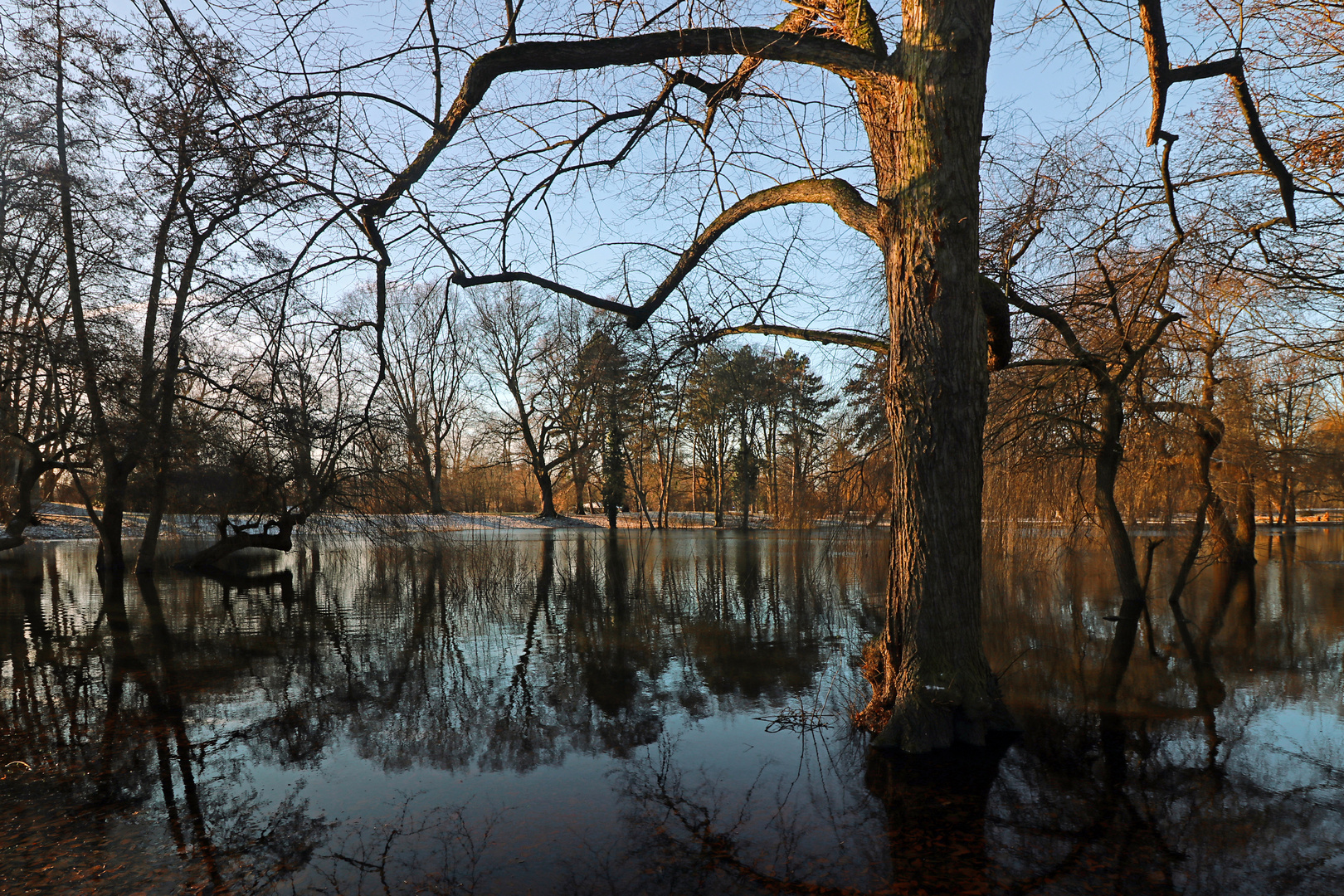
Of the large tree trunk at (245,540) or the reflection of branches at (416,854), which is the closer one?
the reflection of branches at (416,854)

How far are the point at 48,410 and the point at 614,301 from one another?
1548cm

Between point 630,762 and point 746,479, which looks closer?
point 630,762

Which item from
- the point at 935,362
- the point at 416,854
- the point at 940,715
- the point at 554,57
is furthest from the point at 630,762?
the point at 554,57

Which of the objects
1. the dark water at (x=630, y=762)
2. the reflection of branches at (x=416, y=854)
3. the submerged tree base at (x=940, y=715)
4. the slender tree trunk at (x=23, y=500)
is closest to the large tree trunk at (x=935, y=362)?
the submerged tree base at (x=940, y=715)

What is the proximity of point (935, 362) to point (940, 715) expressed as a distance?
2133 mm

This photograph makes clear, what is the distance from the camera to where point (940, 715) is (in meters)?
4.73

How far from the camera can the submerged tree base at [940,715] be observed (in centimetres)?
471

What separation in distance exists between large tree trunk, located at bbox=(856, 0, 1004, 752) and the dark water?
1.83 feet

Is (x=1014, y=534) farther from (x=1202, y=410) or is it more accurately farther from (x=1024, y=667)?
(x=1024, y=667)

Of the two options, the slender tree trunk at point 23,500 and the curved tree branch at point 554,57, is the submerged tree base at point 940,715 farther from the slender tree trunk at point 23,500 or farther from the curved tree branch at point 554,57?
the slender tree trunk at point 23,500

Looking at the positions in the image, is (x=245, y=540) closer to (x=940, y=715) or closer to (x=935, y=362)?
(x=940, y=715)

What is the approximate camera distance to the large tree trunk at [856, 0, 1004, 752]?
450cm

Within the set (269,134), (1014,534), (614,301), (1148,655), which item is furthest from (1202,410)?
(269,134)

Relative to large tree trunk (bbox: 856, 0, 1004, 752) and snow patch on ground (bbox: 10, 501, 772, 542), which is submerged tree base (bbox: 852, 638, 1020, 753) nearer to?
large tree trunk (bbox: 856, 0, 1004, 752)
